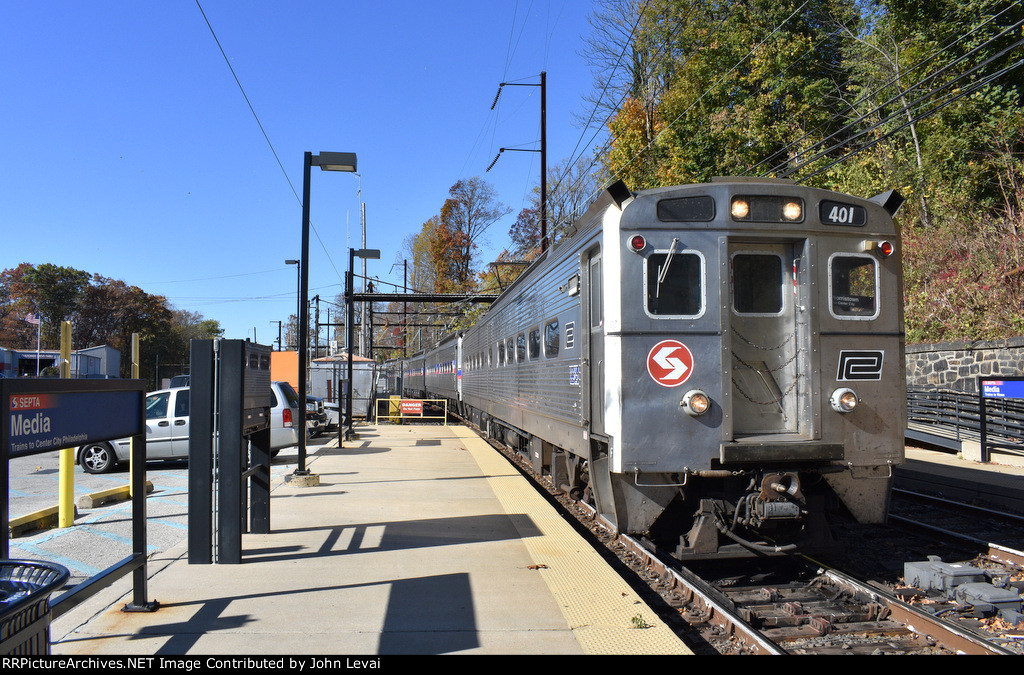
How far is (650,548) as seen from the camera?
22.0 ft

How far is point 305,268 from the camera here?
10.6 meters

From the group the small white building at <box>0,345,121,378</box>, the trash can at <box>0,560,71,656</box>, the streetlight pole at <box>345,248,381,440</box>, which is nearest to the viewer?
the trash can at <box>0,560,71,656</box>

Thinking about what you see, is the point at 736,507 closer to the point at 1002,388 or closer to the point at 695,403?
the point at 695,403

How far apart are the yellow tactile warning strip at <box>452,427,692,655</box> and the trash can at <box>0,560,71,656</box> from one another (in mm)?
2660

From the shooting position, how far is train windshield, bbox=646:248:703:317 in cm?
576

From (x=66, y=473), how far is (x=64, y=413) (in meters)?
4.54

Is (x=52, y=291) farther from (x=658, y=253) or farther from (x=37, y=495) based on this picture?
(x=658, y=253)

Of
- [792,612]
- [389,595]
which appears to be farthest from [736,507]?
[389,595]

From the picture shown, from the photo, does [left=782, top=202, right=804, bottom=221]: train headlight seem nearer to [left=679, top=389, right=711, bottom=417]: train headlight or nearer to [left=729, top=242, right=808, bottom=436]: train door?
[left=729, top=242, right=808, bottom=436]: train door

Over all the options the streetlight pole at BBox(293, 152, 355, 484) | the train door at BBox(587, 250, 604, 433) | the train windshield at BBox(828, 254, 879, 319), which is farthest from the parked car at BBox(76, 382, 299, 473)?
the train windshield at BBox(828, 254, 879, 319)

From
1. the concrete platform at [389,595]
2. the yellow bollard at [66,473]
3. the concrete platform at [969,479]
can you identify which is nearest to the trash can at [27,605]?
the concrete platform at [389,595]

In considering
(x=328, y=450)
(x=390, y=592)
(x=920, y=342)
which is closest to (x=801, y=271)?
(x=390, y=592)

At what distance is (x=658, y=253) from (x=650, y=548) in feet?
9.24
